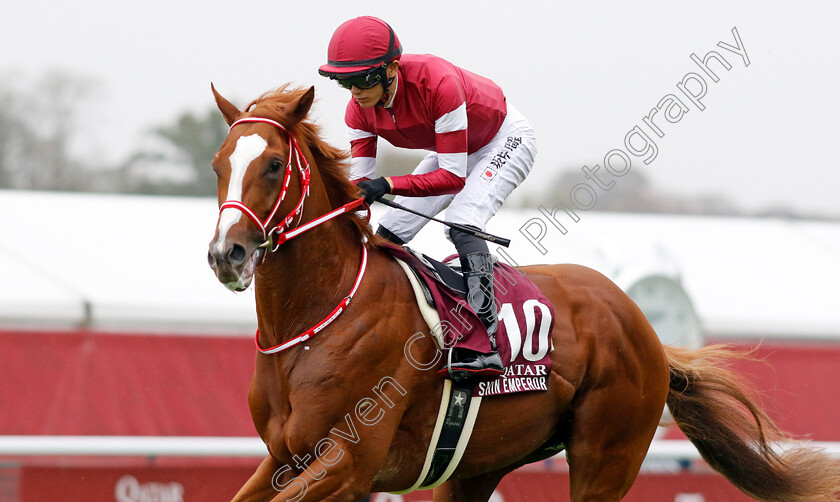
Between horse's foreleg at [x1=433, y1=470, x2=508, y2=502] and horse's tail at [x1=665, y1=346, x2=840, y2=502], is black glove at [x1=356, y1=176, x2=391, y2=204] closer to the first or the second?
horse's foreleg at [x1=433, y1=470, x2=508, y2=502]

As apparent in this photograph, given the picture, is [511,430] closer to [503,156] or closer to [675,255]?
[503,156]

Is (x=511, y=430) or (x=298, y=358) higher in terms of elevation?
(x=298, y=358)

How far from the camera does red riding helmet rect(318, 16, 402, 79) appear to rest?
3609mm

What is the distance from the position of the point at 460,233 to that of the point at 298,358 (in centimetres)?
92

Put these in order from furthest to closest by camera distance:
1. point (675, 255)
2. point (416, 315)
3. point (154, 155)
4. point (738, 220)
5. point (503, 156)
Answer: point (154, 155)
point (738, 220)
point (675, 255)
point (503, 156)
point (416, 315)

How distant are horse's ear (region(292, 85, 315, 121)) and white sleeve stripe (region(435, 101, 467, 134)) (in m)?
0.55

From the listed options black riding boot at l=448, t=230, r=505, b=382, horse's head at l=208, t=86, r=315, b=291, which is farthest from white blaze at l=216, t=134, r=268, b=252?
black riding boot at l=448, t=230, r=505, b=382

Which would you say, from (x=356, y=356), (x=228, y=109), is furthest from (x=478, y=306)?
(x=228, y=109)

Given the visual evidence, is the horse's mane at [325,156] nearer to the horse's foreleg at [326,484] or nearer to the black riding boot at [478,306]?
the black riding boot at [478,306]

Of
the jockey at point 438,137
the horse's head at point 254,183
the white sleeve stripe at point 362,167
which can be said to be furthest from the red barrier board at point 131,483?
the horse's head at point 254,183

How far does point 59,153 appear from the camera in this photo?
1978cm

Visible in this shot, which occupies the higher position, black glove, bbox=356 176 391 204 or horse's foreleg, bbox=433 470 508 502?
black glove, bbox=356 176 391 204

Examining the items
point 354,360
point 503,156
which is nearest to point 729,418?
point 503,156

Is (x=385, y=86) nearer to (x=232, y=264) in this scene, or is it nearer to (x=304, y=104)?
(x=304, y=104)
